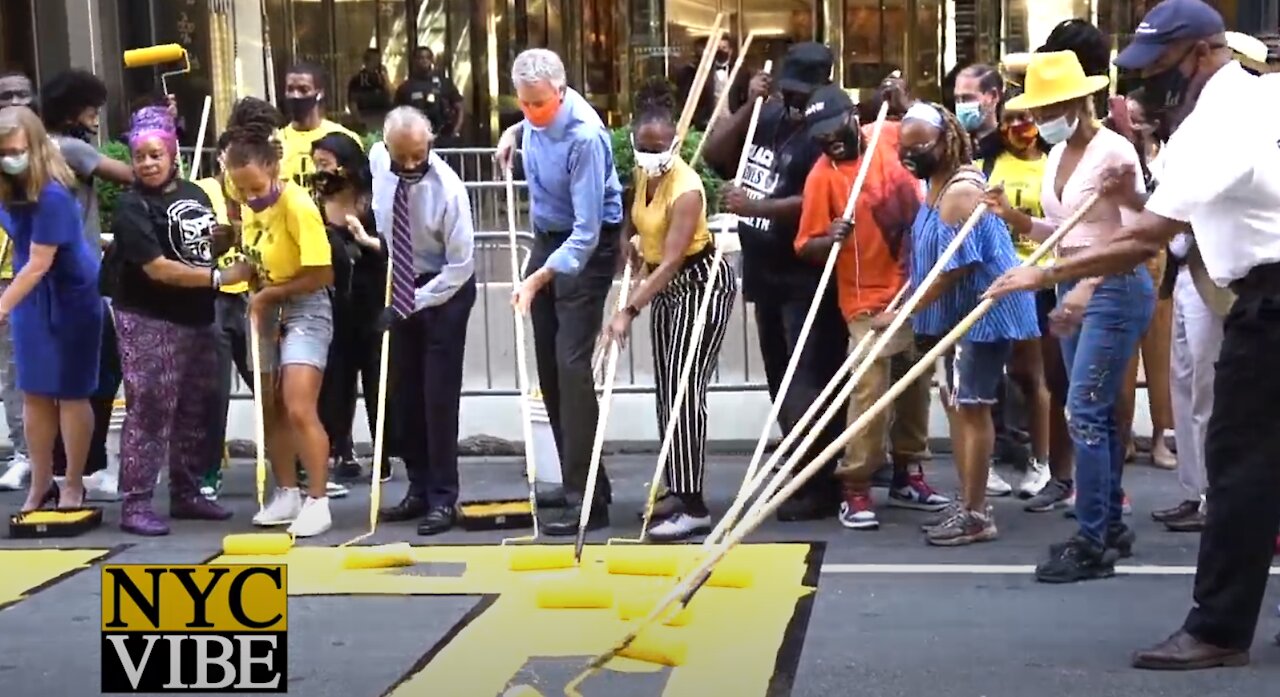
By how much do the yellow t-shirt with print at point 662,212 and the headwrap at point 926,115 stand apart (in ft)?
2.85

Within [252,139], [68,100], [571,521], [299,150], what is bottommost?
[571,521]

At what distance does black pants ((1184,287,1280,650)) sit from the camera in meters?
5.16

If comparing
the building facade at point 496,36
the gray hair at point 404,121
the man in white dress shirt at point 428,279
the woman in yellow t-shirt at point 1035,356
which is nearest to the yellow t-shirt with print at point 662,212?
the man in white dress shirt at point 428,279

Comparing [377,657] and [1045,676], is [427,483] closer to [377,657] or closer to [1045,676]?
[377,657]

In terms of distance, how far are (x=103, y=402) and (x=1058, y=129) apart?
4.69 metres

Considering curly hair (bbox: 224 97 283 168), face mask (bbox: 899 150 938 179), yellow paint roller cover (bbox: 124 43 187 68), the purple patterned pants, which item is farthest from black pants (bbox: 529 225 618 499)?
yellow paint roller cover (bbox: 124 43 187 68)

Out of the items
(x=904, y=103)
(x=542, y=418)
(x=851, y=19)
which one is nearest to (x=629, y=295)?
(x=542, y=418)

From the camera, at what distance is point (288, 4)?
20.4 meters

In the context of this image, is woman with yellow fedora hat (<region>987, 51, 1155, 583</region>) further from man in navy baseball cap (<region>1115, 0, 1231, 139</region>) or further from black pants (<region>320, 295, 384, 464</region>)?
black pants (<region>320, 295, 384, 464</region>)

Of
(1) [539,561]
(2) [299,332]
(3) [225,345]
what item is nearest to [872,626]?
(1) [539,561]

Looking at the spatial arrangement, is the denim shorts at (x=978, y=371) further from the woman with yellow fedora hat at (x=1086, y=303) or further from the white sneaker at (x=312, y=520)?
the white sneaker at (x=312, y=520)

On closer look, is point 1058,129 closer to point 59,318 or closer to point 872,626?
point 872,626

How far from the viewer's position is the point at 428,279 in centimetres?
773

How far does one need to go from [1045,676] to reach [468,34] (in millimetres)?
16172
